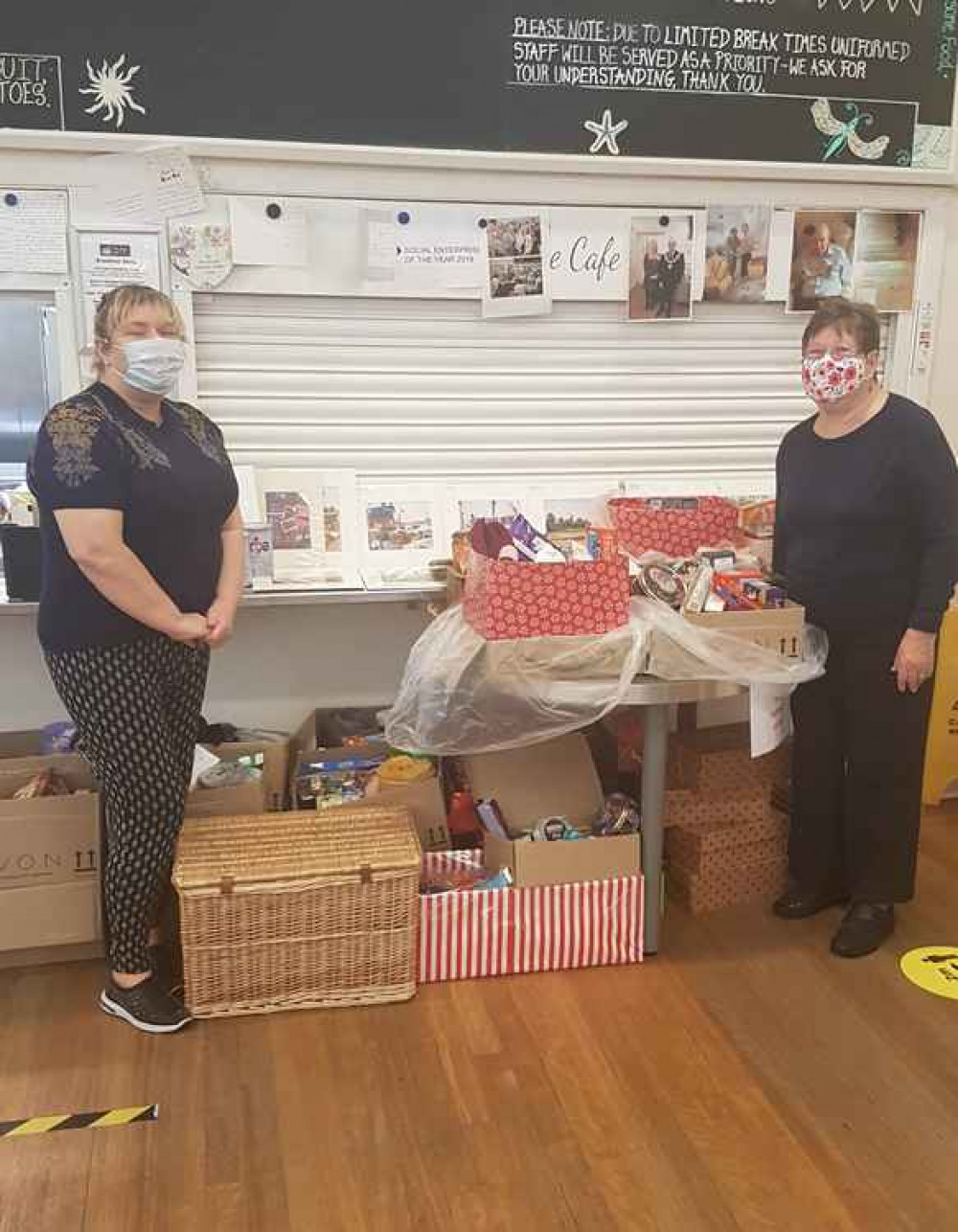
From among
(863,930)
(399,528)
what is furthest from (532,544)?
(863,930)

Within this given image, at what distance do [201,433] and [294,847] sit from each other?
3.09 ft

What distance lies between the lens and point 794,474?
2.70 metres

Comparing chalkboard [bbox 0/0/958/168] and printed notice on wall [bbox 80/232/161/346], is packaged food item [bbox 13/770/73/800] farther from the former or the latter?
chalkboard [bbox 0/0/958/168]

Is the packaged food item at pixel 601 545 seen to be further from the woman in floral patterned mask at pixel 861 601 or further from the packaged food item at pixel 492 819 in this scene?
the packaged food item at pixel 492 819

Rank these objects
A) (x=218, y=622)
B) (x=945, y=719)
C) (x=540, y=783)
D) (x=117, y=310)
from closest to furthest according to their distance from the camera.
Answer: (x=117, y=310)
(x=218, y=622)
(x=540, y=783)
(x=945, y=719)

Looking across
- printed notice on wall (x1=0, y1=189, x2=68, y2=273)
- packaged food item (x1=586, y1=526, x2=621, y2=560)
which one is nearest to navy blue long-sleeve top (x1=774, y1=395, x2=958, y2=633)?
packaged food item (x1=586, y1=526, x2=621, y2=560)

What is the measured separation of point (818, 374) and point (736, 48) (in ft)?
3.98

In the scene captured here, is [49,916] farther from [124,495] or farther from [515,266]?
[515,266]

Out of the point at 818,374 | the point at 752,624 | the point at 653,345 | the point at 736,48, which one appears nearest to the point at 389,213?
the point at 653,345

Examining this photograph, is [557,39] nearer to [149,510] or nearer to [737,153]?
[737,153]

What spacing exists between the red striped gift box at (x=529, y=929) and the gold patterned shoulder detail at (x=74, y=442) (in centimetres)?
118

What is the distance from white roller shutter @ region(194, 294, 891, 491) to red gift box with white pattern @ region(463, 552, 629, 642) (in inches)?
35.7

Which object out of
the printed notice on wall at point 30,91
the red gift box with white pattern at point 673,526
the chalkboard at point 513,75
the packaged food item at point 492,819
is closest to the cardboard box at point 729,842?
the packaged food item at point 492,819

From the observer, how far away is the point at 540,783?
2799 millimetres
